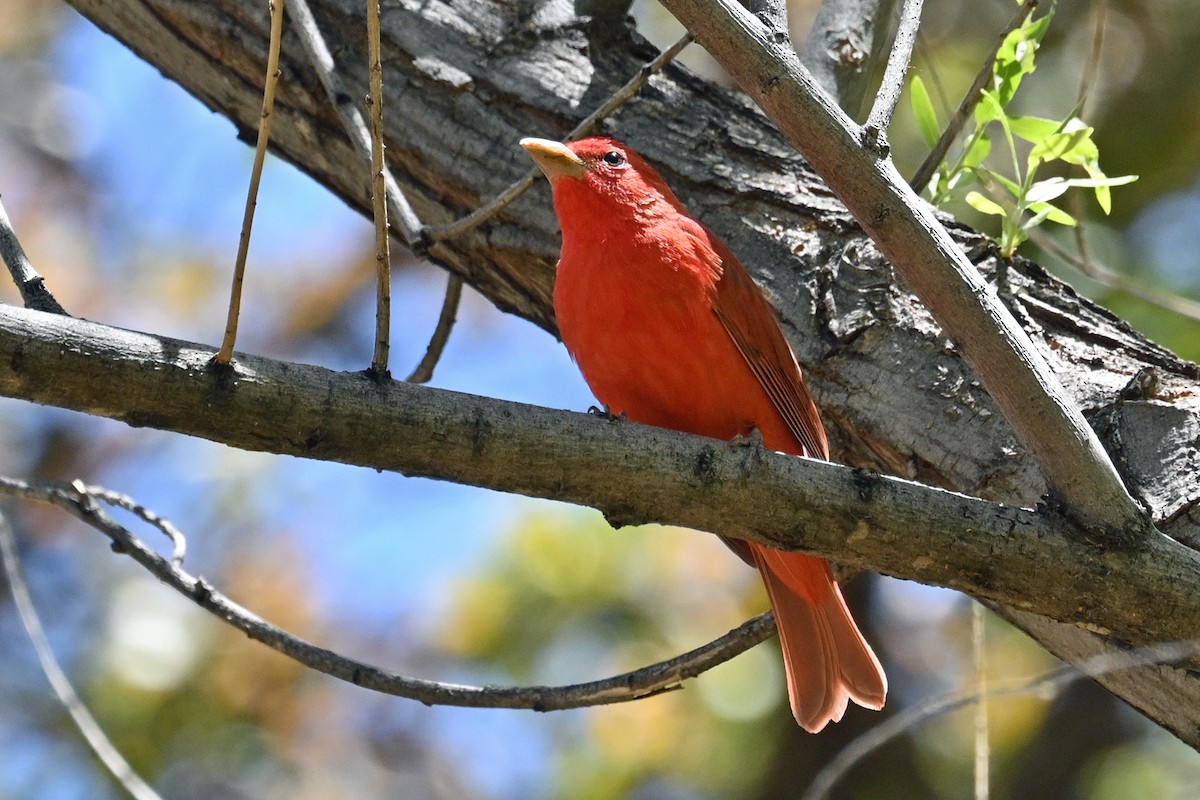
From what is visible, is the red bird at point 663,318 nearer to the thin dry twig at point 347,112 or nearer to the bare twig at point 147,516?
the thin dry twig at point 347,112

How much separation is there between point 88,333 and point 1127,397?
219 centimetres

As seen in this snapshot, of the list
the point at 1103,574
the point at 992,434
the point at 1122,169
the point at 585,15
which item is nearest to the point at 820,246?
the point at 992,434

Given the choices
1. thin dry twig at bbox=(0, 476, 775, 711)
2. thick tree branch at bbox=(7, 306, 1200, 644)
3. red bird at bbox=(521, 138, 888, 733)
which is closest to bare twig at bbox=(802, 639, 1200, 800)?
thick tree branch at bbox=(7, 306, 1200, 644)

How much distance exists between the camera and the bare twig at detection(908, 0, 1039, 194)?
3.11 meters

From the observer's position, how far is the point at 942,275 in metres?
2.40

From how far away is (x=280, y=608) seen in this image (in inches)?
251

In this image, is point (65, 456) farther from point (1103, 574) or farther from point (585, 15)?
point (1103, 574)

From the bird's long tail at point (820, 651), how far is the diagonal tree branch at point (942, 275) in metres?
1.30

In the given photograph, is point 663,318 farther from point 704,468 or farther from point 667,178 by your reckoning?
point 704,468

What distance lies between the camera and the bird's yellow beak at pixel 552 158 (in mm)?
3400

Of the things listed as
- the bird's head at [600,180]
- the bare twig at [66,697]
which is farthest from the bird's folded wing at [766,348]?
the bare twig at [66,697]

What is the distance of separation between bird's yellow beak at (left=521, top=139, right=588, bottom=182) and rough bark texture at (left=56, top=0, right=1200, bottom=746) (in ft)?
0.53

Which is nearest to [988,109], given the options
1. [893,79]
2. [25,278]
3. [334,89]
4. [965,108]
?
[965,108]

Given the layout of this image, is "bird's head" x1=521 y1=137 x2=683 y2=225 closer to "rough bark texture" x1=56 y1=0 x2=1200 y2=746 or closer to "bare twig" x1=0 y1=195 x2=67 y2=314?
"rough bark texture" x1=56 y1=0 x2=1200 y2=746
